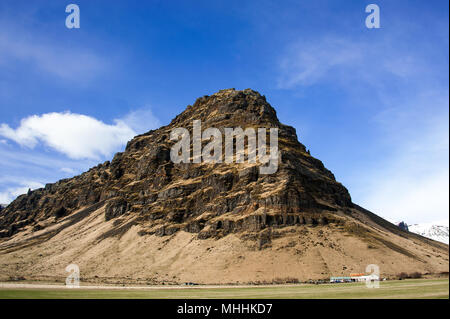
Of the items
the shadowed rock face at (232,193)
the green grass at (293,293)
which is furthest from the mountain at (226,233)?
the green grass at (293,293)

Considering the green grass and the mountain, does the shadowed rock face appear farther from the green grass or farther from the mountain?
the green grass

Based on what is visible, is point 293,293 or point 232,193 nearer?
point 293,293

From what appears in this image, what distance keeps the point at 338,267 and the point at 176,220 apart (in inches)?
2839

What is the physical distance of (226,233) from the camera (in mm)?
125250

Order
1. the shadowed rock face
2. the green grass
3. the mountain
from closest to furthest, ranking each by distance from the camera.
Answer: the green grass < the mountain < the shadowed rock face

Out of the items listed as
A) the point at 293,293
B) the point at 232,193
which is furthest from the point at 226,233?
the point at 293,293

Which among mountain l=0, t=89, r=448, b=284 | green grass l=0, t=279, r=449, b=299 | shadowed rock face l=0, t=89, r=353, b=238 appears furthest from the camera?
shadowed rock face l=0, t=89, r=353, b=238

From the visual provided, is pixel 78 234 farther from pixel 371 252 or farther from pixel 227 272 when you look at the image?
pixel 371 252

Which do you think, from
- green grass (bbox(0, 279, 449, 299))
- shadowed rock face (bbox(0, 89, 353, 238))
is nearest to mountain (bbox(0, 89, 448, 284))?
shadowed rock face (bbox(0, 89, 353, 238))

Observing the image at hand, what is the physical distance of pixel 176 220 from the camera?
480 ft

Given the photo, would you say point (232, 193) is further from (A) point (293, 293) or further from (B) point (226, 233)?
(A) point (293, 293)

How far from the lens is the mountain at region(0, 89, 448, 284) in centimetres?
10256
